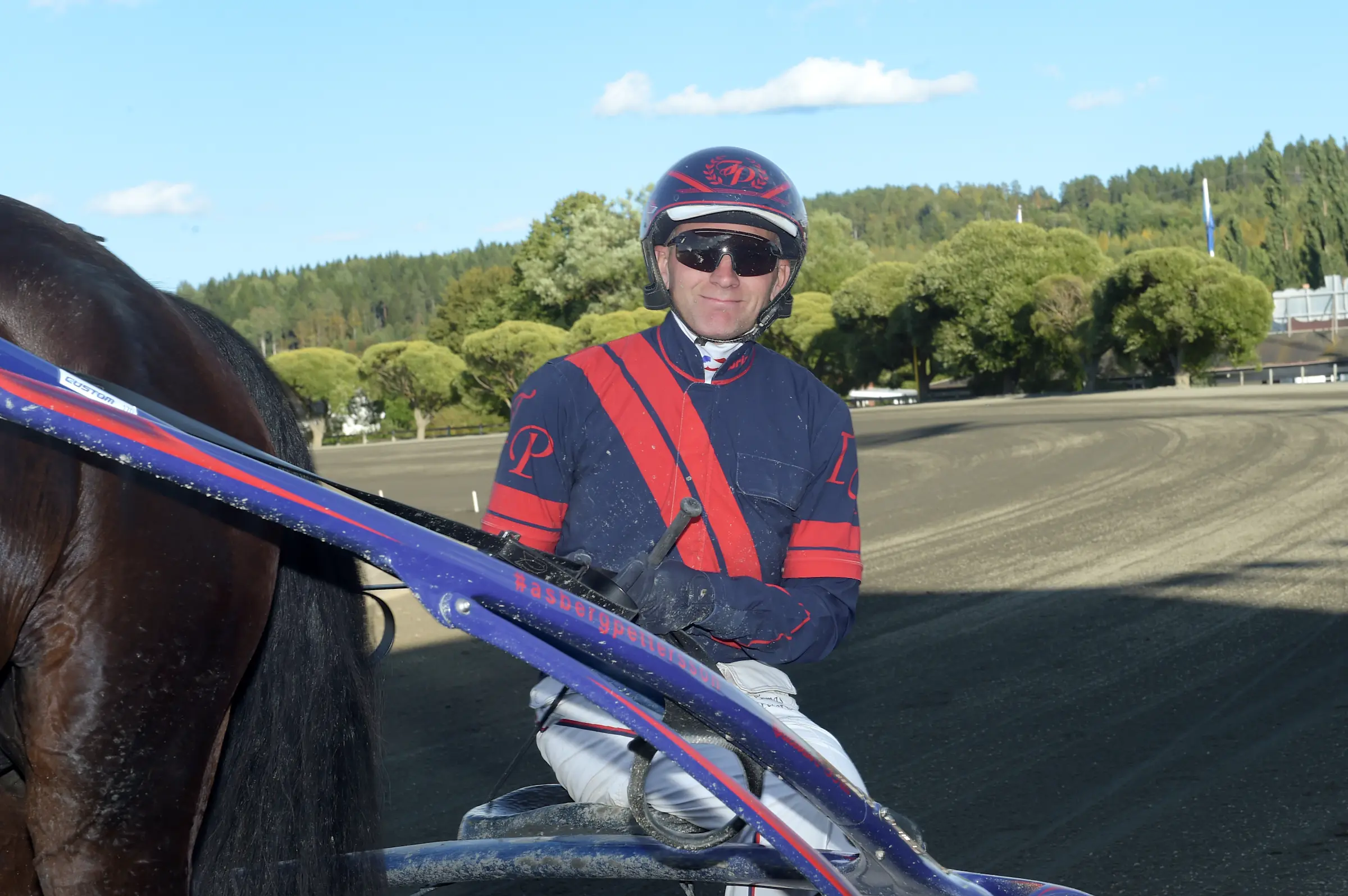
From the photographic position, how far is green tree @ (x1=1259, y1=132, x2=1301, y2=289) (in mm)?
74812

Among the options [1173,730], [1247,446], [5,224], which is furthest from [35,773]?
[1247,446]

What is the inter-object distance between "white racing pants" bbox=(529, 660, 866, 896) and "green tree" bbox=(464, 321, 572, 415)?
149 ft

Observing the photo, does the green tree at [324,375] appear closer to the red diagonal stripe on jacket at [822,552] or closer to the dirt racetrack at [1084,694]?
the dirt racetrack at [1084,694]

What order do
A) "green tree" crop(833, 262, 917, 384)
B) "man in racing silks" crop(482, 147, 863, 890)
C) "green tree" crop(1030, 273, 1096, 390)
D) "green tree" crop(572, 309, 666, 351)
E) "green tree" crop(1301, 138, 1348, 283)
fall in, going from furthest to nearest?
"green tree" crop(1301, 138, 1348, 283) < "green tree" crop(572, 309, 666, 351) < "green tree" crop(833, 262, 917, 384) < "green tree" crop(1030, 273, 1096, 390) < "man in racing silks" crop(482, 147, 863, 890)

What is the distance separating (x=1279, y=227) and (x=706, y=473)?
85.3m

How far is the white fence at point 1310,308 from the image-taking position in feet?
205

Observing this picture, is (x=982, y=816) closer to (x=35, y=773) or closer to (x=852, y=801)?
(x=852, y=801)

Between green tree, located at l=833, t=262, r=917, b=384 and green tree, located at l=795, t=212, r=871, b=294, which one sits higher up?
green tree, located at l=795, t=212, r=871, b=294

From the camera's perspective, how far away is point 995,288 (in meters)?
42.6

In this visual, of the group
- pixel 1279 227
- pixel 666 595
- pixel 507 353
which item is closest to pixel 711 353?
pixel 666 595

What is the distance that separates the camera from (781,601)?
2.29 metres

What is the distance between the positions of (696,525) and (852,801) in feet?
2.03

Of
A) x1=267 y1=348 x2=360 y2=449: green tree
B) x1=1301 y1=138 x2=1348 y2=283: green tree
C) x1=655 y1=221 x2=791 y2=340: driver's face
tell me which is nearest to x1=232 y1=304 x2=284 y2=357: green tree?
x1=267 y1=348 x2=360 y2=449: green tree

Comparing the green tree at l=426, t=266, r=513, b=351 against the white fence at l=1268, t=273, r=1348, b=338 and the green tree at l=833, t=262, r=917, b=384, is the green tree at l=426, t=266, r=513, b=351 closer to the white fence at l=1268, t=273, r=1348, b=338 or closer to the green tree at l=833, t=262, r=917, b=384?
the green tree at l=833, t=262, r=917, b=384
